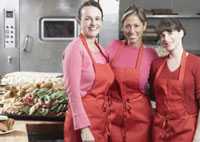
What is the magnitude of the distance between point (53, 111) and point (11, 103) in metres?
0.26

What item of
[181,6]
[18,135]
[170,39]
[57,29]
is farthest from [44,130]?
[181,6]

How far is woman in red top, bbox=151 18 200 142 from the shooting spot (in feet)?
6.60

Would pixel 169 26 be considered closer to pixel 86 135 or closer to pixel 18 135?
pixel 86 135

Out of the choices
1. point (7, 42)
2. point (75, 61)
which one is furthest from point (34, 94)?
point (7, 42)

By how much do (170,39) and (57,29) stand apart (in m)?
2.61

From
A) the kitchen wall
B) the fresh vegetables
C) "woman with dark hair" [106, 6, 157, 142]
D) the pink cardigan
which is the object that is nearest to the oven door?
the kitchen wall

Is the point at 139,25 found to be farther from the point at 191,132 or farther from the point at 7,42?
the point at 7,42

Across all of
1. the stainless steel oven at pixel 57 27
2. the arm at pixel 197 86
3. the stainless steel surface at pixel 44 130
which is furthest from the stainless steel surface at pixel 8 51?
the arm at pixel 197 86

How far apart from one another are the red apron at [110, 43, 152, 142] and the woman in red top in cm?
10

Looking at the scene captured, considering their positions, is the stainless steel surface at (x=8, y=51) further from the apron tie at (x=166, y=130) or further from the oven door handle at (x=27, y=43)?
the apron tie at (x=166, y=130)

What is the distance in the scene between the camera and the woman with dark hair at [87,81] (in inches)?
78.0

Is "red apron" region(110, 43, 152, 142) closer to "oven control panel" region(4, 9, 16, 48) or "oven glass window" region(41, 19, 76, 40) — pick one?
"oven glass window" region(41, 19, 76, 40)

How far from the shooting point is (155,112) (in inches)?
85.1

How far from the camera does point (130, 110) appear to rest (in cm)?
215
